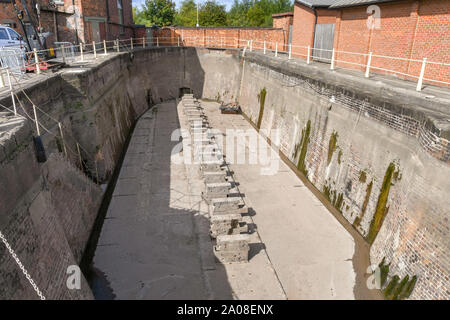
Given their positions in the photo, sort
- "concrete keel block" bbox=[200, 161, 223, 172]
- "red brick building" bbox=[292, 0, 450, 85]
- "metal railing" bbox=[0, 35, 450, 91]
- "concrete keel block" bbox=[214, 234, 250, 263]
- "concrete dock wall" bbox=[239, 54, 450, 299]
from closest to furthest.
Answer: "concrete dock wall" bbox=[239, 54, 450, 299], "concrete keel block" bbox=[214, 234, 250, 263], "metal railing" bbox=[0, 35, 450, 91], "red brick building" bbox=[292, 0, 450, 85], "concrete keel block" bbox=[200, 161, 223, 172]

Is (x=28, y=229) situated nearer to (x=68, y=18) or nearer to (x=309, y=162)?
(x=309, y=162)

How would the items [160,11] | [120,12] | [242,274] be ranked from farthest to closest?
1. [160,11]
2. [120,12]
3. [242,274]

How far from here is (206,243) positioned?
32.3 ft

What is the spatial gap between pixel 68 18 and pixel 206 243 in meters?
19.0

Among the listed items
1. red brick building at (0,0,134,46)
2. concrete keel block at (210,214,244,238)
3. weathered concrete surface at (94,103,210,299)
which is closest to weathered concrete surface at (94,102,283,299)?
weathered concrete surface at (94,103,210,299)

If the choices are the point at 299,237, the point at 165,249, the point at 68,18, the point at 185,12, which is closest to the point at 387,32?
the point at 299,237

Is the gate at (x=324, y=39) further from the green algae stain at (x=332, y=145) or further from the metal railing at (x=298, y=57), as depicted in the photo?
the green algae stain at (x=332, y=145)

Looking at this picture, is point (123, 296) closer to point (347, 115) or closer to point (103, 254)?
point (103, 254)

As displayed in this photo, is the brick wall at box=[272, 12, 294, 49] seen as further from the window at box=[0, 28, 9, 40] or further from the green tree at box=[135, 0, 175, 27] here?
the green tree at box=[135, 0, 175, 27]

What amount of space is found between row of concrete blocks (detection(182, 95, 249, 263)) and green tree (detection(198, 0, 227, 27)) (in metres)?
38.1

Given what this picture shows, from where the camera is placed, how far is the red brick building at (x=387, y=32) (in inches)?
452

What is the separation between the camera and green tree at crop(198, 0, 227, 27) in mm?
49219
